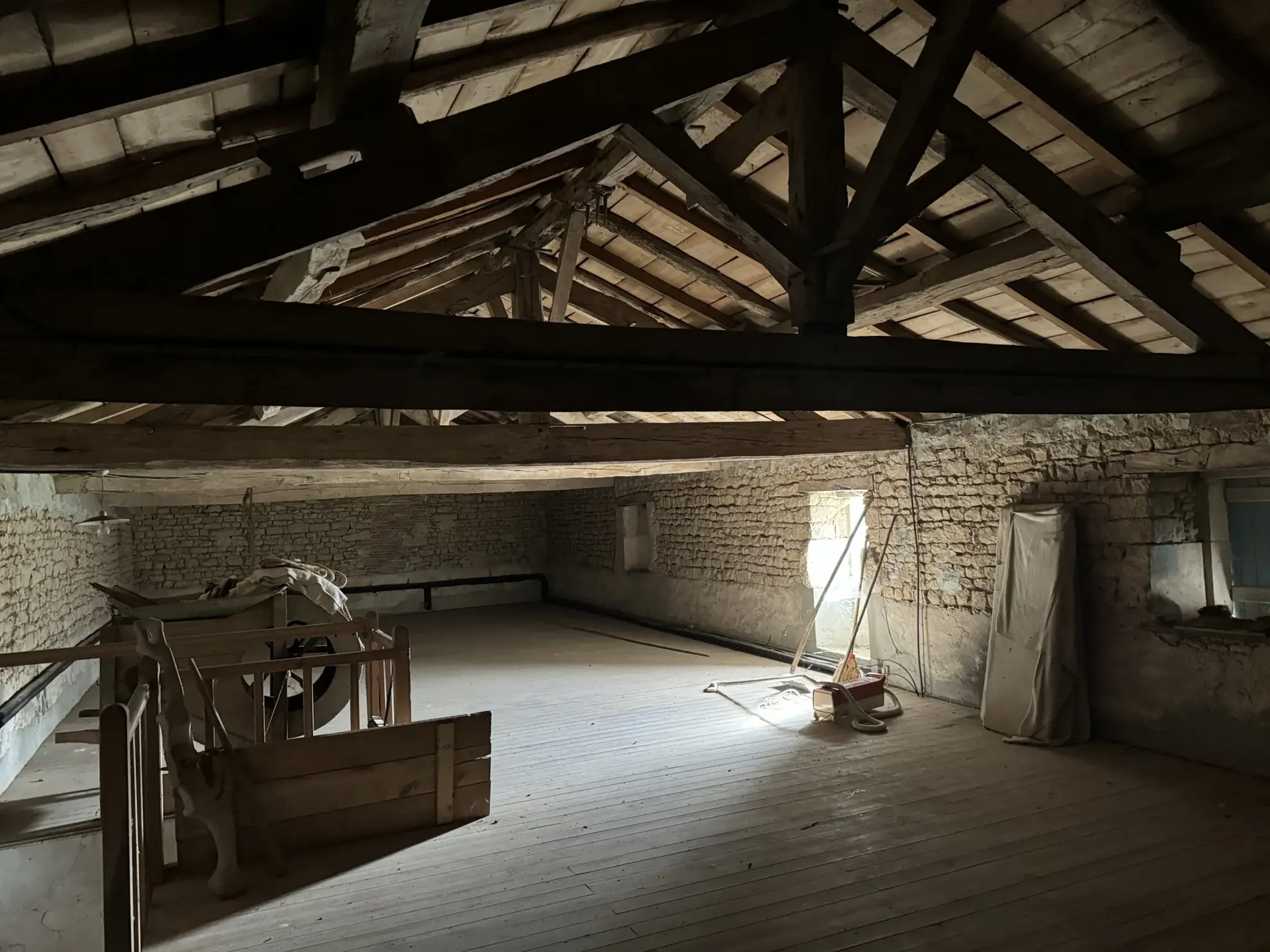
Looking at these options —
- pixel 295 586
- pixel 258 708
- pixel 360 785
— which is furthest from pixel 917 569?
pixel 258 708

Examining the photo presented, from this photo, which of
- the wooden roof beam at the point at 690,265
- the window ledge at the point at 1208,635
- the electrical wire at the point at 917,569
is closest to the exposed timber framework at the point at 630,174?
the wooden roof beam at the point at 690,265

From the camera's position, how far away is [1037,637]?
195 inches

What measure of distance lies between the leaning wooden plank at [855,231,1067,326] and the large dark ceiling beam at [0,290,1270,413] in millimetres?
567

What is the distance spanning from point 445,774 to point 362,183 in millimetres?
2998

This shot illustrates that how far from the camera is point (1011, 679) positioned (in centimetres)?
509

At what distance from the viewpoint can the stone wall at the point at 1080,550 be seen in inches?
171

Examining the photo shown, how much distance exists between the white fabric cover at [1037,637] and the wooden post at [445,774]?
340cm

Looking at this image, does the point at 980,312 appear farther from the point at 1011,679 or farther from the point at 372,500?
the point at 372,500

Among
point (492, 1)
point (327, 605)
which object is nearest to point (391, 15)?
point (492, 1)

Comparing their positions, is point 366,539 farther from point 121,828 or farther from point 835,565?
point 121,828

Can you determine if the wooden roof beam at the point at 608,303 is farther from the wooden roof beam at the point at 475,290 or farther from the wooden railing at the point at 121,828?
the wooden railing at the point at 121,828

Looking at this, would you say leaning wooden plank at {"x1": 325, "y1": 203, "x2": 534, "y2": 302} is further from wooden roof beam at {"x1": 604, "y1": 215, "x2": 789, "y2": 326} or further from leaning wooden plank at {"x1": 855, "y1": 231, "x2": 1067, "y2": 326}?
leaning wooden plank at {"x1": 855, "y1": 231, "x2": 1067, "y2": 326}

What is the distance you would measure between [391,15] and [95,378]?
1.01m

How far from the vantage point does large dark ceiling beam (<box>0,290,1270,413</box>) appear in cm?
171
